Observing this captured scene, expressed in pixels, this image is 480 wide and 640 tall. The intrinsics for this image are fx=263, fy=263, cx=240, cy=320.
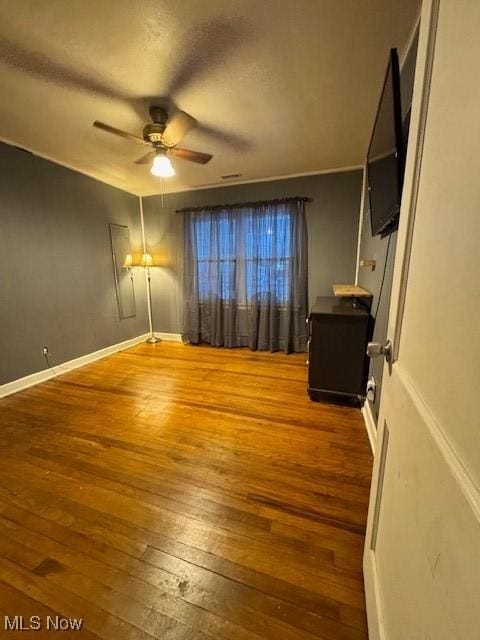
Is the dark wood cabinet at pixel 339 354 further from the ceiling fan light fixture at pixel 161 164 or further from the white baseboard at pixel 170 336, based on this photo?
the white baseboard at pixel 170 336

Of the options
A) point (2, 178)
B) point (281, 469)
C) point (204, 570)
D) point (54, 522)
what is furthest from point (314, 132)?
point (54, 522)

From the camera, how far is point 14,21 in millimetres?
1313

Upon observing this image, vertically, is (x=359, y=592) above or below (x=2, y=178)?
below

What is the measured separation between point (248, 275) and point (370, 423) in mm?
2480

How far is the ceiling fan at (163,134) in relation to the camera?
1.87 m

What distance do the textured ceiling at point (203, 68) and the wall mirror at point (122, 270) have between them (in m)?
1.30

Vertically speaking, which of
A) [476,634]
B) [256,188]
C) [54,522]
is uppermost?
[256,188]

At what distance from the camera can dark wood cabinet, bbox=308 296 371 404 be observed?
2.26 meters

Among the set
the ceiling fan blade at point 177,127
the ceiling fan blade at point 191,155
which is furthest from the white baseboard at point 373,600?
the ceiling fan blade at point 191,155

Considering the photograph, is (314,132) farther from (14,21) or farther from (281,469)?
(281,469)

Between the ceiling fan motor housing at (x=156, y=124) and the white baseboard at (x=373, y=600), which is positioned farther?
the ceiling fan motor housing at (x=156, y=124)

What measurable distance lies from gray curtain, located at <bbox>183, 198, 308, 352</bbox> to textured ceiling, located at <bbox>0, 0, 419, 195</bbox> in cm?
106

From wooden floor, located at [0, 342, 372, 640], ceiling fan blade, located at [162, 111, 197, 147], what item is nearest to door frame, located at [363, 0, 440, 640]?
wooden floor, located at [0, 342, 372, 640]

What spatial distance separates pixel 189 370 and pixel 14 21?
2.88 meters
